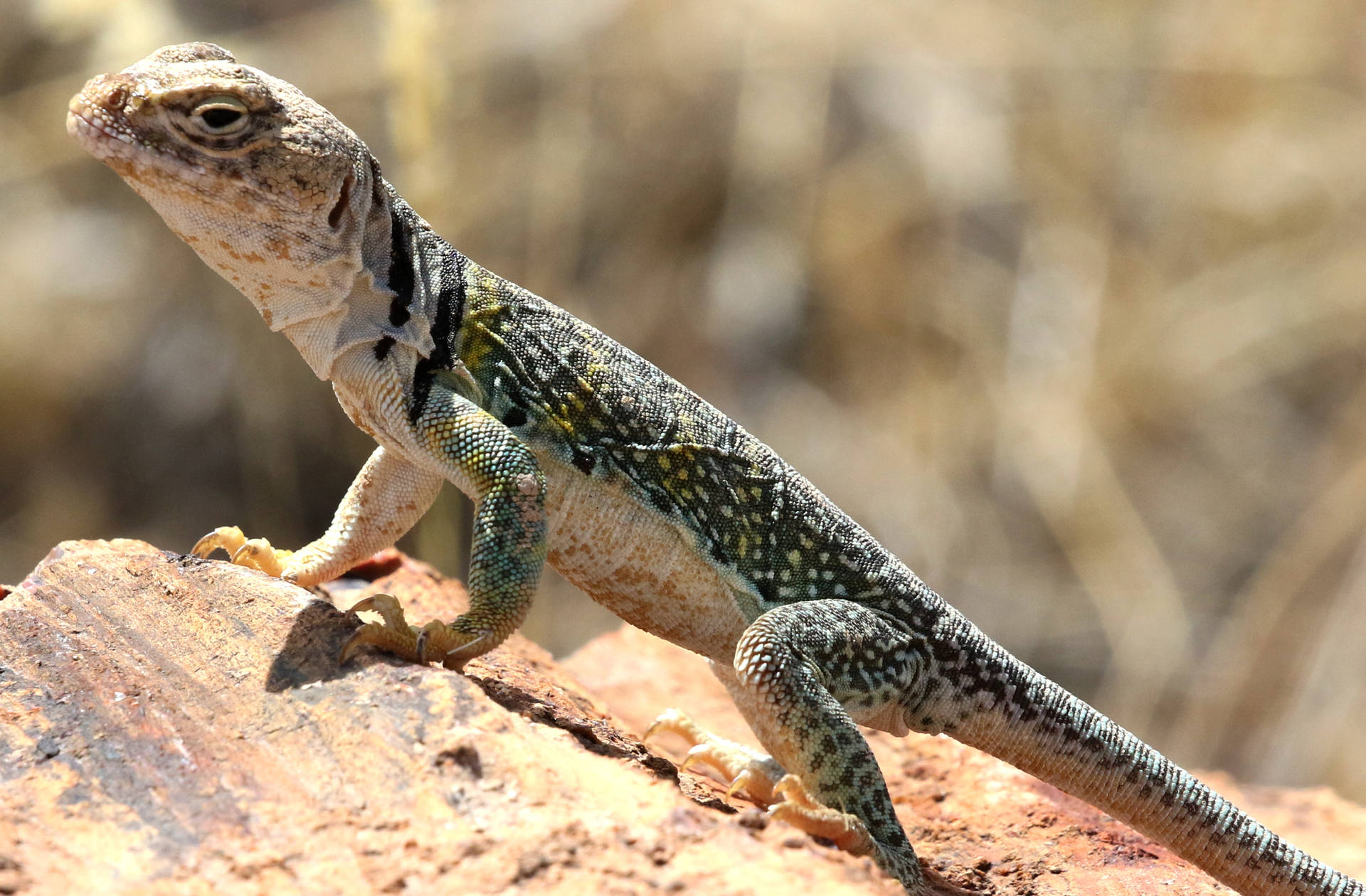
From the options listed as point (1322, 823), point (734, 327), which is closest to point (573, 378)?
point (1322, 823)

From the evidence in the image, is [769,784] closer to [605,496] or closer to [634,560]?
[634,560]

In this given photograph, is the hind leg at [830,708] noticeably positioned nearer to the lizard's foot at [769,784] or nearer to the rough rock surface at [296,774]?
the lizard's foot at [769,784]

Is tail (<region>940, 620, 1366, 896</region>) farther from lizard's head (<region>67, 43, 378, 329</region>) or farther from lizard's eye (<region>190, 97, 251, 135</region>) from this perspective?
lizard's eye (<region>190, 97, 251, 135</region>)

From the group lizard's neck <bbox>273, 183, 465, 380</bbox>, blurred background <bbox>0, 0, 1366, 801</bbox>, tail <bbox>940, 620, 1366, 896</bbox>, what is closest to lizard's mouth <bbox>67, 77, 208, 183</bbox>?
lizard's neck <bbox>273, 183, 465, 380</bbox>

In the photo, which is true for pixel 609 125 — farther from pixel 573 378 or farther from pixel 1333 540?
pixel 1333 540

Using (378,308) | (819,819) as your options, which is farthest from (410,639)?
(819,819)

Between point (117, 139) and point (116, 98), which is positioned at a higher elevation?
point (116, 98)
